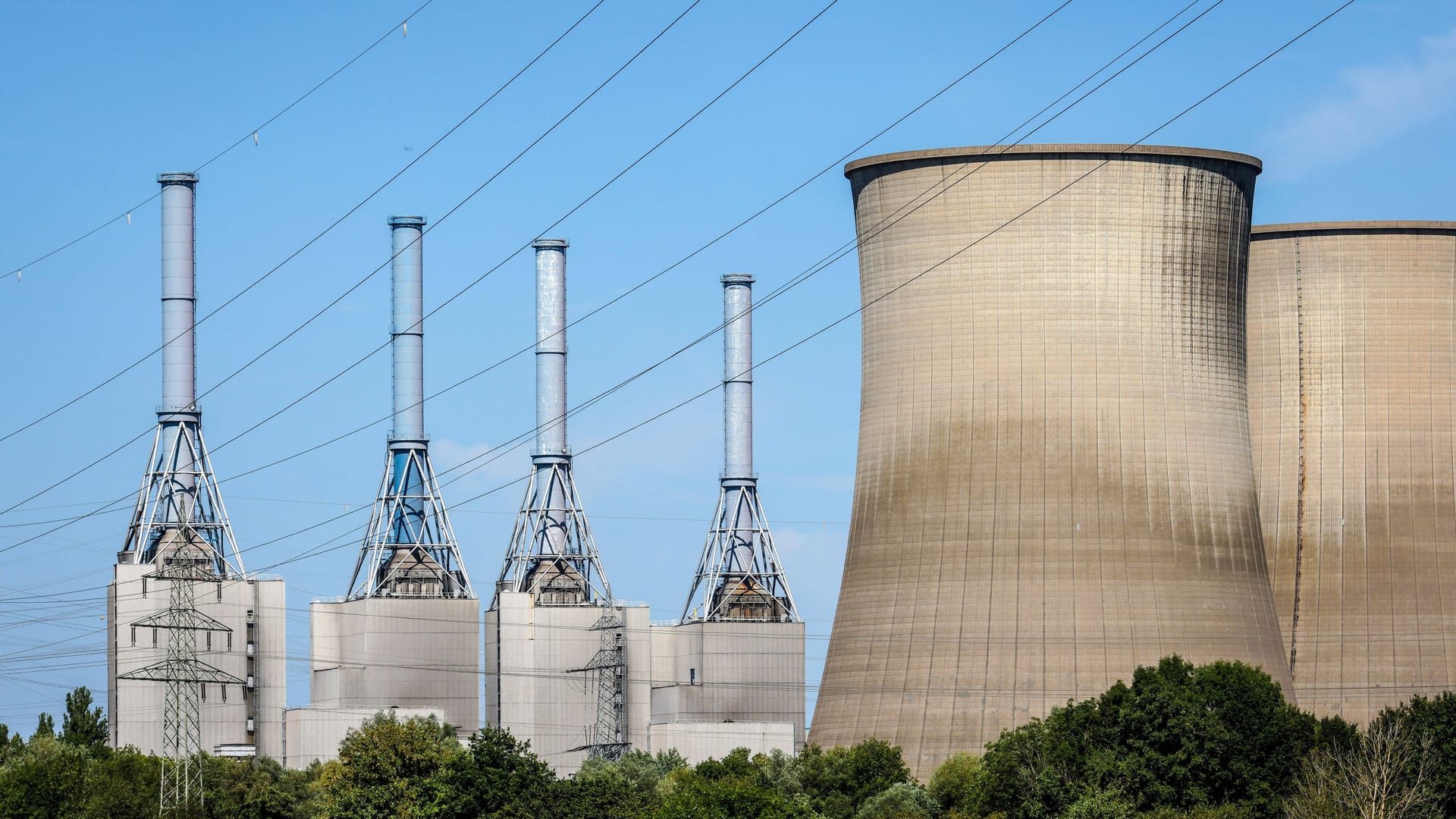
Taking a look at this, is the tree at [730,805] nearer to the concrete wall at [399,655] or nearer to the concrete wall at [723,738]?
the concrete wall at [723,738]

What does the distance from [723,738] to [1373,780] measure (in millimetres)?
23682

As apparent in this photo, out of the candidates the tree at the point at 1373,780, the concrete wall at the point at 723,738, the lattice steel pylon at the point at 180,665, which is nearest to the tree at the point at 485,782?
the lattice steel pylon at the point at 180,665

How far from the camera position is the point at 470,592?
56.8 meters

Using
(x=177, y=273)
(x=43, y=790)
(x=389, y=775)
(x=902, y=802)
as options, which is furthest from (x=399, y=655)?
(x=902, y=802)

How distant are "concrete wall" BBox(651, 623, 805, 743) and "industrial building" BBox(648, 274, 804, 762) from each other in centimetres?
2

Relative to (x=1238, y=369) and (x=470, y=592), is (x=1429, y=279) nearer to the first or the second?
(x=1238, y=369)

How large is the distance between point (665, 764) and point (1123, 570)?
15571 mm

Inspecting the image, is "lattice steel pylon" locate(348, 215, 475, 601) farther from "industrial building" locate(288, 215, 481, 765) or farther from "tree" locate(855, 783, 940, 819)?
"tree" locate(855, 783, 940, 819)

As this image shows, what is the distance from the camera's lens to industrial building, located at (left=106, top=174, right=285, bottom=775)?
2025 inches

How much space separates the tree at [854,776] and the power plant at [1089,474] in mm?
430

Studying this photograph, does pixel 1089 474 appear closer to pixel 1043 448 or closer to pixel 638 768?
pixel 1043 448

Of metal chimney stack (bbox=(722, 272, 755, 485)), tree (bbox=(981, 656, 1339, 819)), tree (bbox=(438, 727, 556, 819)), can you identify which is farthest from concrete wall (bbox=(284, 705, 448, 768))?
tree (bbox=(981, 656, 1339, 819))

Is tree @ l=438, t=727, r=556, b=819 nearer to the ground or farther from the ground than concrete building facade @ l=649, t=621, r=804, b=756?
nearer to the ground

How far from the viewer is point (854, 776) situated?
38594mm
